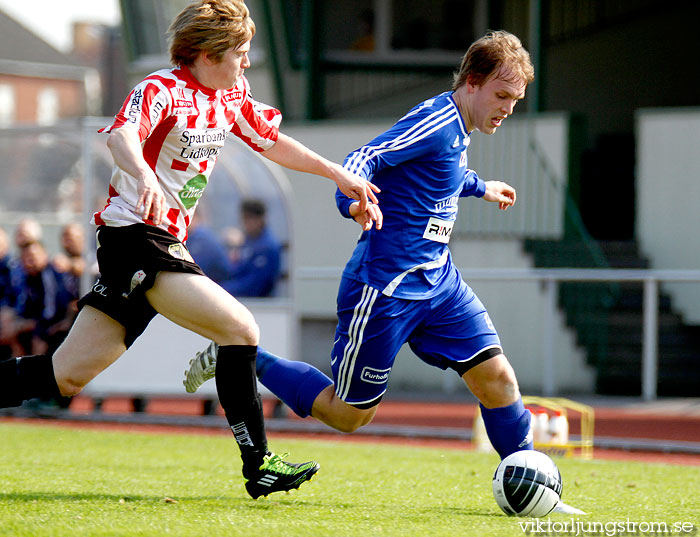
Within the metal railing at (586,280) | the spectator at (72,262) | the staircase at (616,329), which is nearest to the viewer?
the spectator at (72,262)

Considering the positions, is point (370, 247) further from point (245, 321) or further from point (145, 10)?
point (145, 10)

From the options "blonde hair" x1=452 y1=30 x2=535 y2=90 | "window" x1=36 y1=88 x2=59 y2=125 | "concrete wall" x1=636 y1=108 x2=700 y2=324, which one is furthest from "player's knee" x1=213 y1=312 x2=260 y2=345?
"window" x1=36 y1=88 x2=59 y2=125

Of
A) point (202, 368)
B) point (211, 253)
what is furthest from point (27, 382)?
point (211, 253)

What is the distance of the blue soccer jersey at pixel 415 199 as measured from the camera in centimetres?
506

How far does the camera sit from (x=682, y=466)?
791 cm

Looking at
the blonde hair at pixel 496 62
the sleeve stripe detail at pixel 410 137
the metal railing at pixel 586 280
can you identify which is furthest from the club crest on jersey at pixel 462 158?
the metal railing at pixel 586 280

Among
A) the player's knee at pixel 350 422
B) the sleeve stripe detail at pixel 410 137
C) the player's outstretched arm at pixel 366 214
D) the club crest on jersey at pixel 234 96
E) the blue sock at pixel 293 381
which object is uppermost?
the club crest on jersey at pixel 234 96

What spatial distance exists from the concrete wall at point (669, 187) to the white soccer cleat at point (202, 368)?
10.2 m

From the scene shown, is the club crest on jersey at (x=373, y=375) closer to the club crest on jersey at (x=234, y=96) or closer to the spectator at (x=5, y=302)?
the club crest on jersey at (x=234, y=96)

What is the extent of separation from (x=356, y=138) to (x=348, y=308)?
1119cm

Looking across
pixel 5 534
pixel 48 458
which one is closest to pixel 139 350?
pixel 48 458

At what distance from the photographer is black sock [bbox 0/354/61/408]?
16.4 feet

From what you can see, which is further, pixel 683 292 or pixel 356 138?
pixel 356 138

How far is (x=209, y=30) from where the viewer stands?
15.5 feet
